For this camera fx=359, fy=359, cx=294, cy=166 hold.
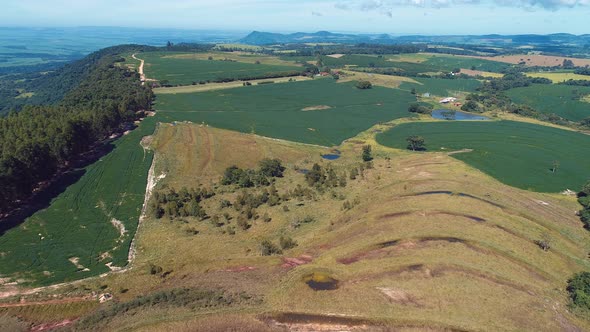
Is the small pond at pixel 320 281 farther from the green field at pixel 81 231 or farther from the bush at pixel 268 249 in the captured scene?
the green field at pixel 81 231

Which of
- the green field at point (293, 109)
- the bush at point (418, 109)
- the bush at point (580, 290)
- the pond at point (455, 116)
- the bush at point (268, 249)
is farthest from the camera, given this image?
the bush at point (418, 109)

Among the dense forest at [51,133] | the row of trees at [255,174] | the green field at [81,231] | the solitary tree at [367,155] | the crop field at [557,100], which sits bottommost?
the green field at [81,231]

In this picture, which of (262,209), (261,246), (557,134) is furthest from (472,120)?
(261,246)

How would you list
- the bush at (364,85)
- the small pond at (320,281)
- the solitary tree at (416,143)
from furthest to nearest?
1. the bush at (364,85)
2. the solitary tree at (416,143)
3. the small pond at (320,281)

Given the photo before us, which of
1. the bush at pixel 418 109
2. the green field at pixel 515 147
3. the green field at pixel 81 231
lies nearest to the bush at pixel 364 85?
the bush at pixel 418 109

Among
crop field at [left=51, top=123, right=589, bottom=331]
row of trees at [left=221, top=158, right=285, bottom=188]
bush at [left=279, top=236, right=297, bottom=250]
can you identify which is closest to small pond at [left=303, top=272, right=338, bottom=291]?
crop field at [left=51, top=123, right=589, bottom=331]

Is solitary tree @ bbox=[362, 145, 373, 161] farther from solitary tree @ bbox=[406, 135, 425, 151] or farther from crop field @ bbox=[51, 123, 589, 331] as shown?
solitary tree @ bbox=[406, 135, 425, 151]
